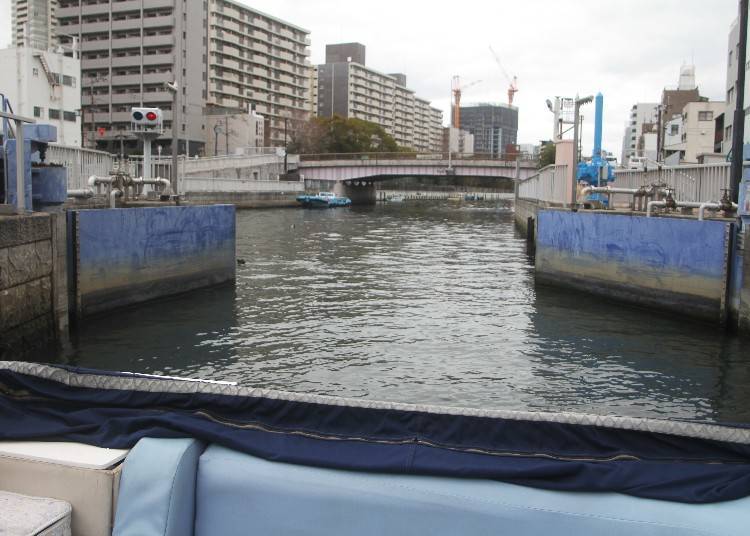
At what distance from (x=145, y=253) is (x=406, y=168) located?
55582 millimetres

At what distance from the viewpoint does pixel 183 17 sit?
86688 mm

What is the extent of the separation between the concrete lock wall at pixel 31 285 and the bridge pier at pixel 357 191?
72.1m

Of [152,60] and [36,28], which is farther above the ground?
[152,60]

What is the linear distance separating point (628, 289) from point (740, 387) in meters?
5.36

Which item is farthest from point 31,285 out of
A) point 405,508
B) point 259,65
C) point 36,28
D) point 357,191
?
point 259,65

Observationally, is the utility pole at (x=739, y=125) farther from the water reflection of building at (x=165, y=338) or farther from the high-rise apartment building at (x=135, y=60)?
the high-rise apartment building at (x=135, y=60)

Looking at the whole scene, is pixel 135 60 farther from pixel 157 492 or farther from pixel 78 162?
pixel 157 492

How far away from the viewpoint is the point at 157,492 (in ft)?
9.62

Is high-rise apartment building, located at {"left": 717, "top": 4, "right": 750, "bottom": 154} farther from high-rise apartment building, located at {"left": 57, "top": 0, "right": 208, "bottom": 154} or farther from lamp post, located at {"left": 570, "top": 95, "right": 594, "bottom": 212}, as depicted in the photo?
high-rise apartment building, located at {"left": 57, "top": 0, "right": 208, "bottom": 154}

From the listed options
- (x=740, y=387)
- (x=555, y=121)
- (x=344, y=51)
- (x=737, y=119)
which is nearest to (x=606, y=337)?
(x=740, y=387)

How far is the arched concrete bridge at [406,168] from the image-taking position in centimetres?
6500

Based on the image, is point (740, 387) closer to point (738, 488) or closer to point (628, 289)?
point (628, 289)

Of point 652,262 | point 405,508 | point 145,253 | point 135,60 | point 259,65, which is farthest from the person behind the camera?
point 259,65

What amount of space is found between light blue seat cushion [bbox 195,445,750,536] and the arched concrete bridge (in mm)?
55692
